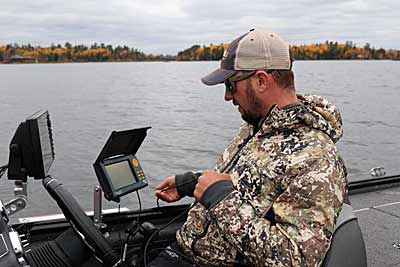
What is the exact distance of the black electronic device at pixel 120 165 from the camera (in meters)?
1.75

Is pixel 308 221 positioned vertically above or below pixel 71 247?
above

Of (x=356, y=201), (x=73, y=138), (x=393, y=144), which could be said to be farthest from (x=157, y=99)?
(x=356, y=201)

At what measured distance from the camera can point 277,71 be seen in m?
1.57

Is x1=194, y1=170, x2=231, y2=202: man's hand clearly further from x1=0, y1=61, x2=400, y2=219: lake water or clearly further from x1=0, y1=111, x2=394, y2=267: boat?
x1=0, y1=61, x2=400, y2=219: lake water

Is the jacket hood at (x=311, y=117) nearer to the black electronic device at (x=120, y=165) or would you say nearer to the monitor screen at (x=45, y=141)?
the black electronic device at (x=120, y=165)

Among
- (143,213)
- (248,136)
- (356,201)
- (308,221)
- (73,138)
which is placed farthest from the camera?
(73,138)

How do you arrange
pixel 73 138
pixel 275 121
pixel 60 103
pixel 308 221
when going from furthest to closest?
pixel 60 103
pixel 73 138
pixel 275 121
pixel 308 221

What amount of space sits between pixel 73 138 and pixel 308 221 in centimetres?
994

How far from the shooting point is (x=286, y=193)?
4.72 feet

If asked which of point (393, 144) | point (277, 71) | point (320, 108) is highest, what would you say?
point (277, 71)

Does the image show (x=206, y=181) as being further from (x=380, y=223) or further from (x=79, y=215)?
(x=380, y=223)

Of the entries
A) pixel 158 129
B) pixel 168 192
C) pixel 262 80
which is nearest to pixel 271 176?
pixel 262 80

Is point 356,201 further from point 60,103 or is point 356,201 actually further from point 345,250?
point 60,103

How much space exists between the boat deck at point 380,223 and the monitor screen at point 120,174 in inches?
51.0
